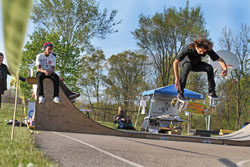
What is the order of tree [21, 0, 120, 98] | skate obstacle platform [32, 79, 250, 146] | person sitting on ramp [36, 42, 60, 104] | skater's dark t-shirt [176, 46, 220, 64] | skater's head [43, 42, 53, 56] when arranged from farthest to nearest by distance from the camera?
tree [21, 0, 120, 98]
skate obstacle platform [32, 79, 250, 146]
person sitting on ramp [36, 42, 60, 104]
skater's head [43, 42, 53, 56]
skater's dark t-shirt [176, 46, 220, 64]

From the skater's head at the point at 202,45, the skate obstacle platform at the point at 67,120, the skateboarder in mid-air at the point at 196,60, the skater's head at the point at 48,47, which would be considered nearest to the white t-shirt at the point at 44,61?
the skater's head at the point at 48,47

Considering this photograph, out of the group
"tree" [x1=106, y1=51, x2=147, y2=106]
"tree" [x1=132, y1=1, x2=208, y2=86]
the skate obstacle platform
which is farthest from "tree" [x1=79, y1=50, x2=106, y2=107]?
the skate obstacle platform

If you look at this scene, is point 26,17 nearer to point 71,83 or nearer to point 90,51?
point 71,83

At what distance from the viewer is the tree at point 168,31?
79.4 ft

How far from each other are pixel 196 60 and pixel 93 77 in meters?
26.0

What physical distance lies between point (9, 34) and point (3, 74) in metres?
6.10

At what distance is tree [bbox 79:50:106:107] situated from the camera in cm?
3089

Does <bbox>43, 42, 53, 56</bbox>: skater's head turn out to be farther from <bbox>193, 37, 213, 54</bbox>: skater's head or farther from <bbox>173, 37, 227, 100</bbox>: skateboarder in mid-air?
<bbox>193, 37, 213, 54</bbox>: skater's head

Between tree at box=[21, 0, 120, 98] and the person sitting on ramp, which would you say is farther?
tree at box=[21, 0, 120, 98]

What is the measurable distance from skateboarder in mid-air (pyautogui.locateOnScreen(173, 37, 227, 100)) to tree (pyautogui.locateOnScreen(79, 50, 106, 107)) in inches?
980

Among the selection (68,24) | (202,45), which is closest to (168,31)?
(68,24)

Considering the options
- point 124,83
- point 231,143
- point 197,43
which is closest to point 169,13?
point 124,83

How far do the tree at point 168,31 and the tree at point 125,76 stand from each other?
585 cm

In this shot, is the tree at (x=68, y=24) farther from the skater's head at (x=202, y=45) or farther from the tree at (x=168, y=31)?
the skater's head at (x=202, y=45)
